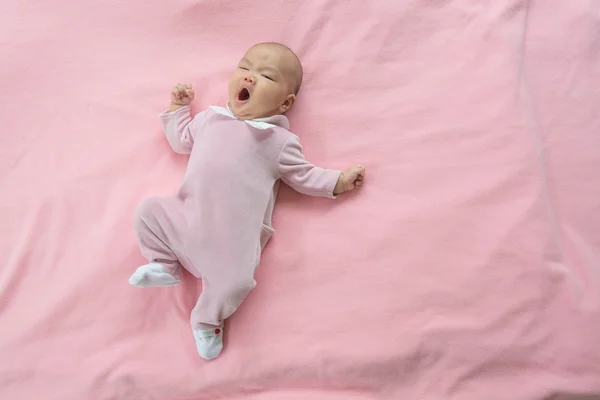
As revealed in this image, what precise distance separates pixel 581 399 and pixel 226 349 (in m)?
0.70

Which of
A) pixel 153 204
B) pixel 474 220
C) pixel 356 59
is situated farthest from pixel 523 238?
pixel 153 204

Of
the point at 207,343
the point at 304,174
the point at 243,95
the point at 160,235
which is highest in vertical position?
the point at 243,95

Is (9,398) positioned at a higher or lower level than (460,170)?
lower

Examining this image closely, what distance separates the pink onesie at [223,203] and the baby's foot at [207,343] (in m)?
0.01

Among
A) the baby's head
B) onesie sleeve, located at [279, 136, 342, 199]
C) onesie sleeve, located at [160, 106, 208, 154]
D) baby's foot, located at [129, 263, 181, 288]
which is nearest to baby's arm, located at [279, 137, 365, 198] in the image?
onesie sleeve, located at [279, 136, 342, 199]

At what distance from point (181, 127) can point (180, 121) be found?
0.6 inches

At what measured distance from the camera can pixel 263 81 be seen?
3.40 feet

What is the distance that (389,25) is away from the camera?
3.78 ft

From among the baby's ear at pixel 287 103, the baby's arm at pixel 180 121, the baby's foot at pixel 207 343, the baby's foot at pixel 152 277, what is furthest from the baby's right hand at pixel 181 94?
the baby's foot at pixel 207 343

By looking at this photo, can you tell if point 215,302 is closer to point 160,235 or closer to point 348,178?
point 160,235

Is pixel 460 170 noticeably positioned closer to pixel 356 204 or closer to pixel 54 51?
pixel 356 204

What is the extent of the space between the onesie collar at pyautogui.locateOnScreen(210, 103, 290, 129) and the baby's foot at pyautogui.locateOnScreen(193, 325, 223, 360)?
0.45m

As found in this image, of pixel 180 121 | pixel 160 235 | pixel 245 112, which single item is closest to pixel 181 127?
pixel 180 121

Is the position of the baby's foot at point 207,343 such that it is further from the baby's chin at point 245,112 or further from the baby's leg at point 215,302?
the baby's chin at point 245,112
